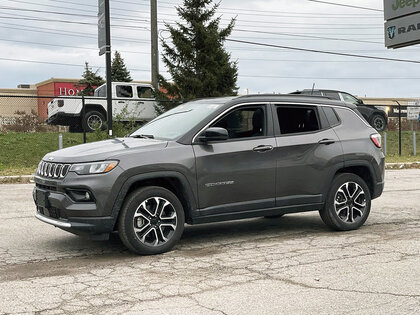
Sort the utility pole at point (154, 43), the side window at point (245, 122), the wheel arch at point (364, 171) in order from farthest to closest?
the utility pole at point (154, 43) → the wheel arch at point (364, 171) → the side window at point (245, 122)

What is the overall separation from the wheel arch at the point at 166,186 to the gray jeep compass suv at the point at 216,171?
0.04ft

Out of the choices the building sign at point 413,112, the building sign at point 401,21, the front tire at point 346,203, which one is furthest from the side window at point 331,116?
the building sign at point 401,21

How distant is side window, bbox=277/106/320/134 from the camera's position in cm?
753

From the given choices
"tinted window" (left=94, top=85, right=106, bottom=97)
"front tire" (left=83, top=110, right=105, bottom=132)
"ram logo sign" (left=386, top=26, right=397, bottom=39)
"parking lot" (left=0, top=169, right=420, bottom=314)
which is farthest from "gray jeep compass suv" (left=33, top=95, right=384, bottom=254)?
"ram logo sign" (left=386, top=26, right=397, bottom=39)

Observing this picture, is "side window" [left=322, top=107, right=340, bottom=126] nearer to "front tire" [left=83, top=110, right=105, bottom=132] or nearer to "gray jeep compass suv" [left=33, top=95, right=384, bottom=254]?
"gray jeep compass suv" [left=33, top=95, right=384, bottom=254]

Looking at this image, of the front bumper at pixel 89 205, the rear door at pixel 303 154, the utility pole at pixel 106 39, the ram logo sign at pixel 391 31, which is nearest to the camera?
the front bumper at pixel 89 205

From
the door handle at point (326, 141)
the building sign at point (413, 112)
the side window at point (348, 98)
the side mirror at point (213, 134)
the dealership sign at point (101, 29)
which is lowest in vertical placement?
the door handle at point (326, 141)

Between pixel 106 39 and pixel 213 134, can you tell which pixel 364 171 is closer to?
pixel 213 134

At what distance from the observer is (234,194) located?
22.7 ft

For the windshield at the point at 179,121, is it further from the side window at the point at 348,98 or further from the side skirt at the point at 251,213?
the side window at the point at 348,98

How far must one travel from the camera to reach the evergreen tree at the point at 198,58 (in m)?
28.5

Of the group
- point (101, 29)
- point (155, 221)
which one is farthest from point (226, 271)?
Answer: point (101, 29)

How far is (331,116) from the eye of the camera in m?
7.96

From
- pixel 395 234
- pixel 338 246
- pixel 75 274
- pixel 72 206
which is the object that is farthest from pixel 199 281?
pixel 395 234
